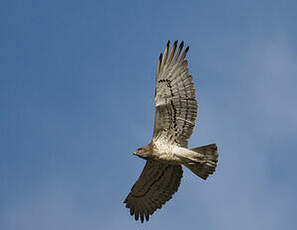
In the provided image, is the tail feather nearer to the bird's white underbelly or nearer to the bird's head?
the bird's white underbelly

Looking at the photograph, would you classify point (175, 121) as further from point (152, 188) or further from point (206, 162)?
point (152, 188)

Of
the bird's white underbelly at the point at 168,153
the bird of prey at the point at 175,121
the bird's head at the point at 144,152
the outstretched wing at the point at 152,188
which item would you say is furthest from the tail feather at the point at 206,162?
the bird's head at the point at 144,152

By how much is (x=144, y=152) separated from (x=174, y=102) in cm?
143

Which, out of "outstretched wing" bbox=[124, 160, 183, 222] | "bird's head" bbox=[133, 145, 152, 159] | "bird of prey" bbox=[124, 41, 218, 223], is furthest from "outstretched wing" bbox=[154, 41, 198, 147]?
"outstretched wing" bbox=[124, 160, 183, 222]

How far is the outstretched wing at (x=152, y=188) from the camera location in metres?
14.8

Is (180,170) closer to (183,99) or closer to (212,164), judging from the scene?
(212,164)

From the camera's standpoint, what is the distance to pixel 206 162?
1390 centimetres

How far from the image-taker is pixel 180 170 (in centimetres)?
1477

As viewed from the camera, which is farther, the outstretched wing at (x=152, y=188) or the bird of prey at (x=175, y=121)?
the outstretched wing at (x=152, y=188)

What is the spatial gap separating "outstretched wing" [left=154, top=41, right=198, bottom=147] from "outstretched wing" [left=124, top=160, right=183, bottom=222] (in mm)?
1073

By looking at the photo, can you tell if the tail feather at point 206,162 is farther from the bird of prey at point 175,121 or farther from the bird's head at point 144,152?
the bird's head at point 144,152

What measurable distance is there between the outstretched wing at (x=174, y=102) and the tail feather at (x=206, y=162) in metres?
0.45

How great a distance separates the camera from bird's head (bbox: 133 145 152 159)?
45.3 ft

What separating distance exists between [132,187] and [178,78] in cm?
343
